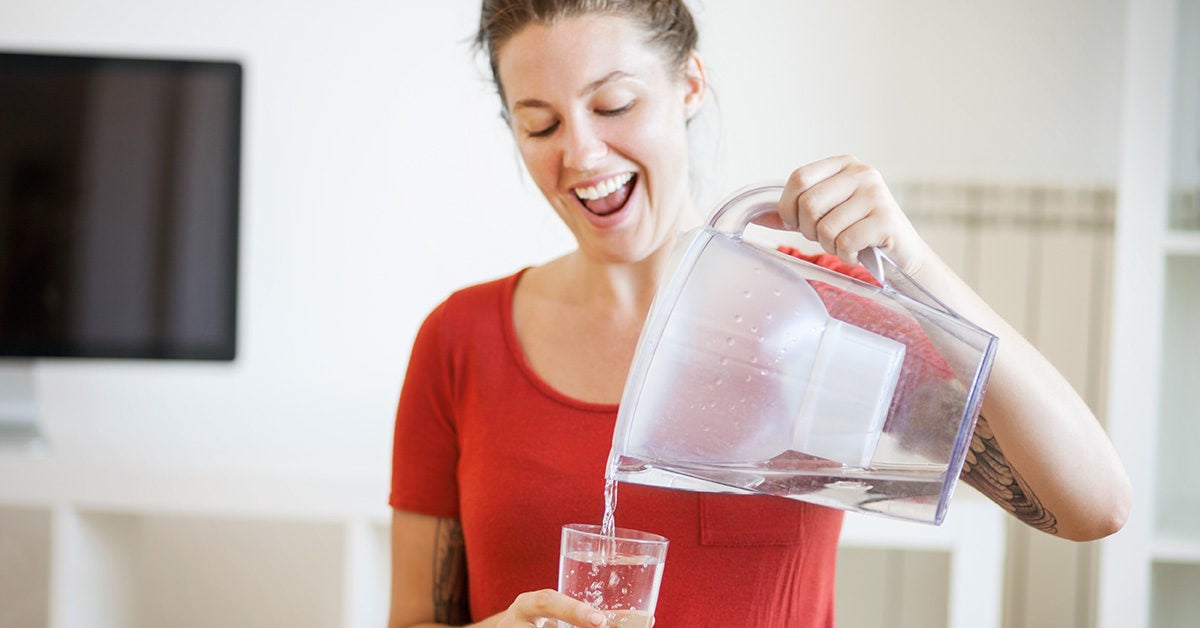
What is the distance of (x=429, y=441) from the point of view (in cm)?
116

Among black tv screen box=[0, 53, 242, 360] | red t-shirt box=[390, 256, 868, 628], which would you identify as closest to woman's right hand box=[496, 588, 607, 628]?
red t-shirt box=[390, 256, 868, 628]

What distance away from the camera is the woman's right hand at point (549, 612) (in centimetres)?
79

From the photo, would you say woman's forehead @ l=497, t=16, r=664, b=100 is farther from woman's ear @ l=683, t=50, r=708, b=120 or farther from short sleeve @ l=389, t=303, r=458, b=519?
short sleeve @ l=389, t=303, r=458, b=519

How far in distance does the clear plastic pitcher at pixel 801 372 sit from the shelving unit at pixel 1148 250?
3.92 ft

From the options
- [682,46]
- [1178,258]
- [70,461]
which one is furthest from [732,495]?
[70,461]

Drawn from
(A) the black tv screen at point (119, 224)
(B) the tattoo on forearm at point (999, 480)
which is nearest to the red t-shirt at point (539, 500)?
(B) the tattoo on forearm at point (999, 480)

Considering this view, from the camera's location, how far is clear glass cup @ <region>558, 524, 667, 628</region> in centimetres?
82

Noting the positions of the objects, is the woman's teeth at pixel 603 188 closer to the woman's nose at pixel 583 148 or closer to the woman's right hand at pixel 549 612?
the woman's nose at pixel 583 148

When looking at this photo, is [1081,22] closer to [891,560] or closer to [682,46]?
[891,560]

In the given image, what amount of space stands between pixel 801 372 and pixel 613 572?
0.20m

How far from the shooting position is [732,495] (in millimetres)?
1024

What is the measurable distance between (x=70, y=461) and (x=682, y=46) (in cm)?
138

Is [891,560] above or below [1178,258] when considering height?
below

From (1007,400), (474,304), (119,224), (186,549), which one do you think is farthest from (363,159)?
(1007,400)
